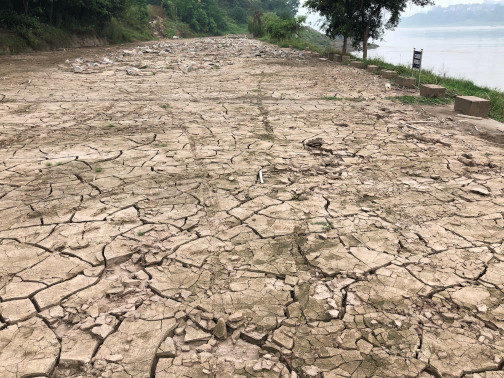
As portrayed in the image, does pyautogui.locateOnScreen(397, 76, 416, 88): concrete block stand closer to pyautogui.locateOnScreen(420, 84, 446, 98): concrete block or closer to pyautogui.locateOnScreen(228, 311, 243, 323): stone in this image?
pyautogui.locateOnScreen(420, 84, 446, 98): concrete block

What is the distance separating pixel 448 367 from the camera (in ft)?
5.47

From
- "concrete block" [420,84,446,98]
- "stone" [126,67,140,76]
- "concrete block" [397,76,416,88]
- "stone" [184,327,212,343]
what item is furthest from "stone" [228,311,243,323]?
"stone" [126,67,140,76]

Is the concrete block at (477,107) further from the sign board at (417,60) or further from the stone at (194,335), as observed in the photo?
the stone at (194,335)

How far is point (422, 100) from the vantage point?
22.3 feet

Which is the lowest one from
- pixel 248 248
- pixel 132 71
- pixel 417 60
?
pixel 248 248

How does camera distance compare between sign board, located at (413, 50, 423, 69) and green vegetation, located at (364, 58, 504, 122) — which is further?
sign board, located at (413, 50, 423, 69)

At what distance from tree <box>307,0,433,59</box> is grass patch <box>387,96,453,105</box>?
6463 millimetres

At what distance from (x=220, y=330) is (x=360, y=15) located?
13682 millimetres

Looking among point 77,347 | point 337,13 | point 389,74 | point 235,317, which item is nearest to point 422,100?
point 389,74

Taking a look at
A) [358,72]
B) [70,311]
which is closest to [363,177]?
[70,311]

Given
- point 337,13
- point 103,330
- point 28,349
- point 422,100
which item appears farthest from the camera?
point 337,13

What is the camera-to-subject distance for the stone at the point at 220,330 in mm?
1836

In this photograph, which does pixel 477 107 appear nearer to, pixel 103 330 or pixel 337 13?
pixel 103 330

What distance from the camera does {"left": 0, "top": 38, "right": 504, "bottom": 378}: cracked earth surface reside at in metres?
1.76
